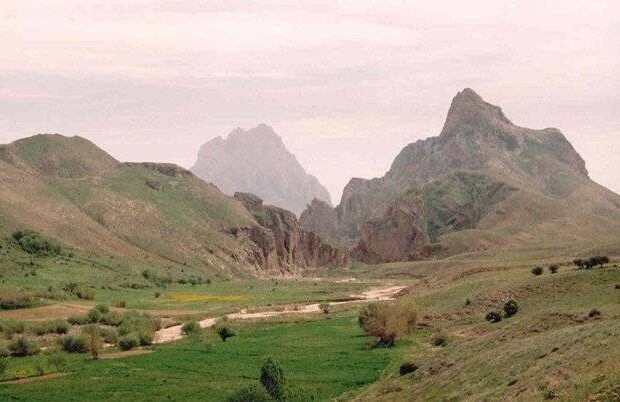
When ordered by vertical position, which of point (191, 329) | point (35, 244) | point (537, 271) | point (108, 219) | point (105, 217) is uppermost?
point (105, 217)

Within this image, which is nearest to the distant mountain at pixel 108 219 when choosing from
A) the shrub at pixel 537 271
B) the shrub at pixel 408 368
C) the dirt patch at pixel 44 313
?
the dirt patch at pixel 44 313

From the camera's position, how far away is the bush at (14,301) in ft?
285

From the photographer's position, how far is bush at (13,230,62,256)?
126562 mm

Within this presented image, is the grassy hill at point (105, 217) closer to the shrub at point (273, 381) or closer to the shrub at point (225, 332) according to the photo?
the shrub at point (225, 332)

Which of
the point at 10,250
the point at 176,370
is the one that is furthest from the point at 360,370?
the point at 10,250

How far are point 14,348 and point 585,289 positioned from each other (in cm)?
4790

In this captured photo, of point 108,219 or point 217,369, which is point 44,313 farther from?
point 108,219

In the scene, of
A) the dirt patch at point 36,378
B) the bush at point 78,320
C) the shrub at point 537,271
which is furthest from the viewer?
the bush at point 78,320

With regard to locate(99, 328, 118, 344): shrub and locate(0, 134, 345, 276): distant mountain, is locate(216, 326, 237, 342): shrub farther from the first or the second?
locate(0, 134, 345, 276): distant mountain

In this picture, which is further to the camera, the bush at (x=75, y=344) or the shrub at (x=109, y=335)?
the shrub at (x=109, y=335)

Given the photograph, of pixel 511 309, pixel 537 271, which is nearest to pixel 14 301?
pixel 511 309

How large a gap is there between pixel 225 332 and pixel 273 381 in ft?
101

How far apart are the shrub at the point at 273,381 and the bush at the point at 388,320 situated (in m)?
20.9

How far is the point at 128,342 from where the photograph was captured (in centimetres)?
6375
